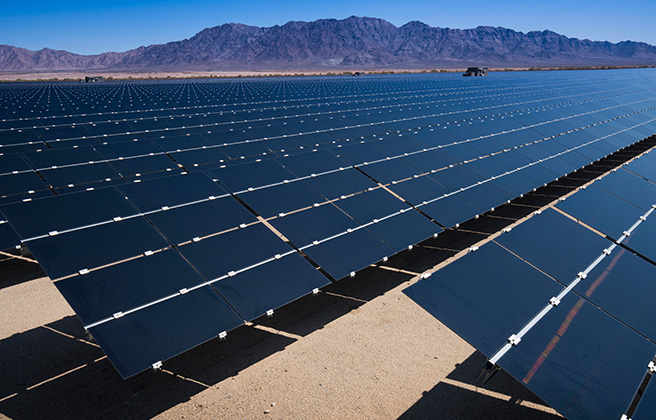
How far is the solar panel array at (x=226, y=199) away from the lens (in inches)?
310

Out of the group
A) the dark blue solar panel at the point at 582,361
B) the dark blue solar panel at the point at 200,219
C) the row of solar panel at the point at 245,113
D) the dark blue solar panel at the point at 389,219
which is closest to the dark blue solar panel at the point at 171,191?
the dark blue solar panel at the point at 200,219

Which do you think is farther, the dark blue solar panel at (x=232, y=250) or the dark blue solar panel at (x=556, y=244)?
the dark blue solar panel at (x=232, y=250)

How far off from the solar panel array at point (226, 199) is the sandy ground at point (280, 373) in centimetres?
172

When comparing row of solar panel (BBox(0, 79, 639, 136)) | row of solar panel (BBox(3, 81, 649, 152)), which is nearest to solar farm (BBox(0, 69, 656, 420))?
row of solar panel (BBox(3, 81, 649, 152))

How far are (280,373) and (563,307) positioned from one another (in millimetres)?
6215

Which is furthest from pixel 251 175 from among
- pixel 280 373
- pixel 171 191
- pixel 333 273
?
pixel 280 373

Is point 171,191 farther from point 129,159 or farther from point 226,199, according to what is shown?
point 129,159

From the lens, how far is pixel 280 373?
29.4 ft

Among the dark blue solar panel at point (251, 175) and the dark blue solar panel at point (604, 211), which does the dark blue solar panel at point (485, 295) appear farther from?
the dark blue solar panel at point (251, 175)

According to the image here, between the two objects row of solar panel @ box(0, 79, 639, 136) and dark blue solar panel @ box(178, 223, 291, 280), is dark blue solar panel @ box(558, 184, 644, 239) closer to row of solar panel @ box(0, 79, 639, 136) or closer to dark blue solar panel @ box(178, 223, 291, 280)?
dark blue solar panel @ box(178, 223, 291, 280)

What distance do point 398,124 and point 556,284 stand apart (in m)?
20.4

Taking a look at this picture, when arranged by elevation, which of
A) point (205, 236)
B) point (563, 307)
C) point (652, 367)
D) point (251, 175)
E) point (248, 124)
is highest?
point (248, 124)

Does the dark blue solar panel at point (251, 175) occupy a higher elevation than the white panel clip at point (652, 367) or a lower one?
higher

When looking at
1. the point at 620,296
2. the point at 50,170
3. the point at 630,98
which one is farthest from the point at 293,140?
the point at 630,98
